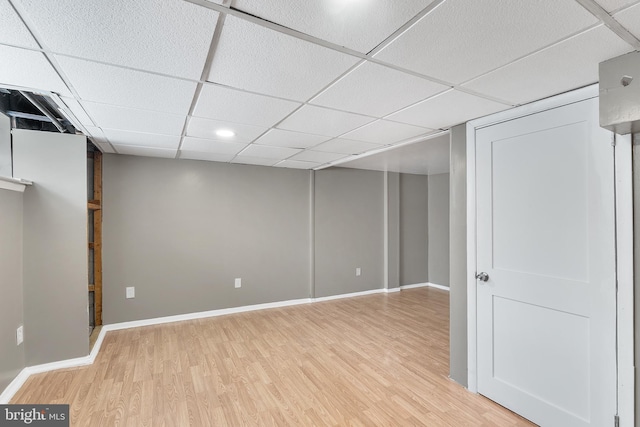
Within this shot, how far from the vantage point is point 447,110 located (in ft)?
7.22

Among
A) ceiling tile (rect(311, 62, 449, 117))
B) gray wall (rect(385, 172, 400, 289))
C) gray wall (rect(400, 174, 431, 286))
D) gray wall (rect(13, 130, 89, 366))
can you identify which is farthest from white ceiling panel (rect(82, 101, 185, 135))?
gray wall (rect(400, 174, 431, 286))

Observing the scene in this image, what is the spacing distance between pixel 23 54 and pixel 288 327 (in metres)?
3.47

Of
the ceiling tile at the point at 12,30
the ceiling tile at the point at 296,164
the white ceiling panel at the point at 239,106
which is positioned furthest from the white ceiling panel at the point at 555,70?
the ceiling tile at the point at 296,164

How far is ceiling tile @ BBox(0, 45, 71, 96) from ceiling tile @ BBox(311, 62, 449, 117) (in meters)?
1.47

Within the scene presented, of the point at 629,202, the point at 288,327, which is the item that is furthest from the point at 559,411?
the point at 288,327

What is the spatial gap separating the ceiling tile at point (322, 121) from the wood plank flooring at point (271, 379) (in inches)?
86.2

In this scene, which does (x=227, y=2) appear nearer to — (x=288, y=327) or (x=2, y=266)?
(x=2, y=266)

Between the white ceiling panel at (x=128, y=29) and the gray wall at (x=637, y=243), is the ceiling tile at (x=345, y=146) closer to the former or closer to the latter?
the white ceiling panel at (x=128, y=29)

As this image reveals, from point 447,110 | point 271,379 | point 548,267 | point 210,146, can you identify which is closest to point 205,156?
point 210,146

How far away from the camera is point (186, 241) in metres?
4.23

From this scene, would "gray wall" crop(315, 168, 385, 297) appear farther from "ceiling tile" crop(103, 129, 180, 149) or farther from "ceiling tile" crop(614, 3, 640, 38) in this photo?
"ceiling tile" crop(614, 3, 640, 38)

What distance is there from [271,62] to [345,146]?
1.95 m

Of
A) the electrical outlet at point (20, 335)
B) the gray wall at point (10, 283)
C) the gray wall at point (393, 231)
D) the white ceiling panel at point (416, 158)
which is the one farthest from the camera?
the gray wall at point (393, 231)

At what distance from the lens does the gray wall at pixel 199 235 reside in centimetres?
388
